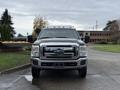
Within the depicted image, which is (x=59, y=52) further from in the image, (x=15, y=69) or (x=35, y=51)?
(x=15, y=69)

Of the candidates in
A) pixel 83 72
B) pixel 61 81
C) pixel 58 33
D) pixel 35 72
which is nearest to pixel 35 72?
pixel 35 72

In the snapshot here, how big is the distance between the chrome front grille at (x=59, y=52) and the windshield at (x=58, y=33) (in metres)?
1.92

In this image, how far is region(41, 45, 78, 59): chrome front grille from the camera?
11703 mm

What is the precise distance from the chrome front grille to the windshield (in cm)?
192

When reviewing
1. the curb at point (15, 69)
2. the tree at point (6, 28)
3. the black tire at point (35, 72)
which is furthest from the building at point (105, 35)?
the black tire at point (35, 72)

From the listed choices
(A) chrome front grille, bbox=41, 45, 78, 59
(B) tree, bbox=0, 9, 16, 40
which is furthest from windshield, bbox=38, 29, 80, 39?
(B) tree, bbox=0, 9, 16, 40

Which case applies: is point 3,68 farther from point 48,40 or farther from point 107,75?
point 107,75

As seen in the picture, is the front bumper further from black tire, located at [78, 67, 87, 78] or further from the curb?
the curb

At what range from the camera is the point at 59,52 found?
1170 cm

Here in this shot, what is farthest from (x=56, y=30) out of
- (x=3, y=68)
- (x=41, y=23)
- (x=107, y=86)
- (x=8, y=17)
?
(x=8, y=17)

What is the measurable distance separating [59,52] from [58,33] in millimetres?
2374

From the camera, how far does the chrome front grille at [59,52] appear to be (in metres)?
11.7

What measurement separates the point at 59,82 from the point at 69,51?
1169 mm

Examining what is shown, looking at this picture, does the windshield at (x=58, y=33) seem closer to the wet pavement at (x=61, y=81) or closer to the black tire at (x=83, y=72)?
the wet pavement at (x=61, y=81)
